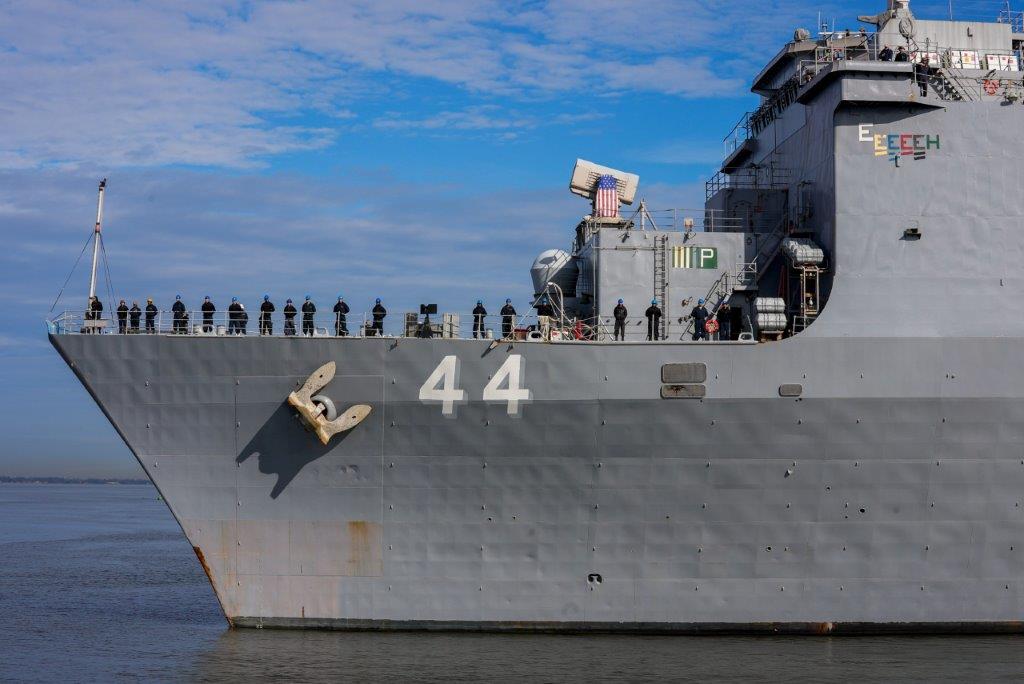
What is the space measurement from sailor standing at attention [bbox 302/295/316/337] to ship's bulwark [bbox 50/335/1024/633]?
0.64m

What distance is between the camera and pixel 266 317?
814 inches

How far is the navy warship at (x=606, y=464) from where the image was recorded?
19.9 metres

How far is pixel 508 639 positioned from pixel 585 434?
4.19 meters

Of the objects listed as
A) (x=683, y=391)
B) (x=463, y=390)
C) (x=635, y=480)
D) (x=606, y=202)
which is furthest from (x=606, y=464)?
(x=606, y=202)

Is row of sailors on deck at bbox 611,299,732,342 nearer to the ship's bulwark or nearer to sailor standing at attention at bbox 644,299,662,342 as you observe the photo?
sailor standing at attention at bbox 644,299,662,342

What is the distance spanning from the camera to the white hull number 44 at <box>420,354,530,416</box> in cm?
1997

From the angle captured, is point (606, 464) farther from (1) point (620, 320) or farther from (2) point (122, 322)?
(2) point (122, 322)

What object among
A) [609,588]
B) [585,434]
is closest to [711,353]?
[585,434]

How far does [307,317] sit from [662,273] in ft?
24.5

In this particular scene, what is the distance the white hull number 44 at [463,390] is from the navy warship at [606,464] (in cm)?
4

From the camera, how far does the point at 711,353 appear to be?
65.9 feet

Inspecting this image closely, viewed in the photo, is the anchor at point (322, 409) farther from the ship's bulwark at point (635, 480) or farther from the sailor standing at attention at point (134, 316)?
the sailor standing at attention at point (134, 316)

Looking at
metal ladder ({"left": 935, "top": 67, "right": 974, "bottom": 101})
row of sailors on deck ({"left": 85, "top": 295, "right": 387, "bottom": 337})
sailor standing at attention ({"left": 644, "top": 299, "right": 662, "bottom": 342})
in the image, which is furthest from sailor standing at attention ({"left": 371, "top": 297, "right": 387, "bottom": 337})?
metal ladder ({"left": 935, "top": 67, "right": 974, "bottom": 101})

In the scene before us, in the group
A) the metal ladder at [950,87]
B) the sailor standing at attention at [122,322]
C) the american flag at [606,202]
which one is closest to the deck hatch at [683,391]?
the american flag at [606,202]
